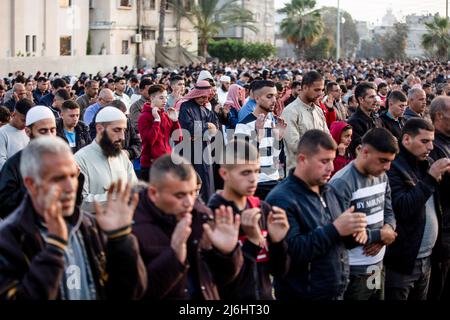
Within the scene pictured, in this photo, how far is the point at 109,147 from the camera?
7.39 metres

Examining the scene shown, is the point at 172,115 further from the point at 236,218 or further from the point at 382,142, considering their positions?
the point at 236,218

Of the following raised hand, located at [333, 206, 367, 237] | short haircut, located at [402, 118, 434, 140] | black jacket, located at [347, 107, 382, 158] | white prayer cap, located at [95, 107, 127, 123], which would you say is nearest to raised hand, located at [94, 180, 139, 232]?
raised hand, located at [333, 206, 367, 237]

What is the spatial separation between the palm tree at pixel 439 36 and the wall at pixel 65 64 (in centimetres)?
2372

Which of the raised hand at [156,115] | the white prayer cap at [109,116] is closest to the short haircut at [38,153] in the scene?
the white prayer cap at [109,116]

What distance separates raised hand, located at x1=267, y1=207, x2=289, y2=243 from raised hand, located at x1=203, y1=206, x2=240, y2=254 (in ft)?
1.61

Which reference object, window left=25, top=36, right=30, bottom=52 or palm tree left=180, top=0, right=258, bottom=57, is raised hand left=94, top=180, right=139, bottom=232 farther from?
palm tree left=180, top=0, right=258, bottom=57

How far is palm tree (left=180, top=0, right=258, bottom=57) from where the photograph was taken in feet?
170

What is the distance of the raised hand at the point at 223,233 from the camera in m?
4.42

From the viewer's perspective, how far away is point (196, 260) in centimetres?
459

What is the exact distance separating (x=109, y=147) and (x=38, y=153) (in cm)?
341

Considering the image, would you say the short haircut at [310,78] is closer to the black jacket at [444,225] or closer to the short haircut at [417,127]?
the black jacket at [444,225]

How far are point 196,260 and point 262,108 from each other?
5099mm
